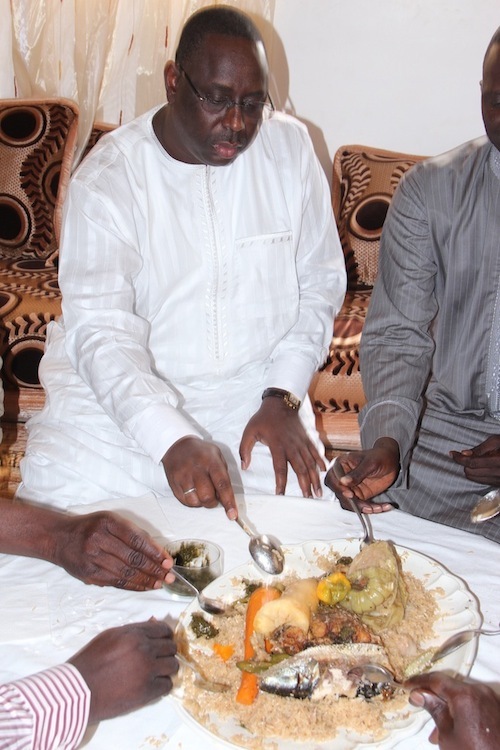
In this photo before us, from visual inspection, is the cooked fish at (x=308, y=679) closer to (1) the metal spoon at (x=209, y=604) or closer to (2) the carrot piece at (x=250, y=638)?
(2) the carrot piece at (x=250, y=638)

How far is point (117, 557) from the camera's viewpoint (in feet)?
4.69

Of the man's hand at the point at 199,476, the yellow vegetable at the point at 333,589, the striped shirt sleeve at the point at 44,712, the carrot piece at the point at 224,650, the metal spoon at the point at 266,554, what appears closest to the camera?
the striped shirt sleeve at the point at 44,712

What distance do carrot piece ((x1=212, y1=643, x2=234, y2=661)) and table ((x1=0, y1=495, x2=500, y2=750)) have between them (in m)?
0.12

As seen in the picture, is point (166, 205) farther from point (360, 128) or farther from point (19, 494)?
point (360, 128)

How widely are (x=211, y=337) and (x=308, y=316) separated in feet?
1.01

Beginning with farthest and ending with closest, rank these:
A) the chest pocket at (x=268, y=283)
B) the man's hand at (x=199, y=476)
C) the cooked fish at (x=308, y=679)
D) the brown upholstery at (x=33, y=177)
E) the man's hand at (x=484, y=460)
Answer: the brown upholstery at (x=33, y=177)
the chest pocket at (x=268, y=283)
the man's hand at (x=484, y=460)
the man's hand at (x=199, y=476)
the cooked fish at (x=308, y=679)

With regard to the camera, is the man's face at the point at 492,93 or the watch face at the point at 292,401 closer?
the man's face at the point at 492,93

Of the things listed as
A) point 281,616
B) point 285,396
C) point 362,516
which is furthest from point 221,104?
point 281,616

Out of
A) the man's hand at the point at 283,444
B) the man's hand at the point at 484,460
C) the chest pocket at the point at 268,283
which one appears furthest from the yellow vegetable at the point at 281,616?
the chest pocket at the point at 268,283

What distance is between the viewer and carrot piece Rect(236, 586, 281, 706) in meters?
1.17

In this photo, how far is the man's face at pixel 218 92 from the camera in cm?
199

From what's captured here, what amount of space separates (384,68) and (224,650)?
12.5 feet

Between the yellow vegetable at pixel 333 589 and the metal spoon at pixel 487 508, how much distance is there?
54 centimetres

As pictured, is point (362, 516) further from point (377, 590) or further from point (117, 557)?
point (117, 557)
